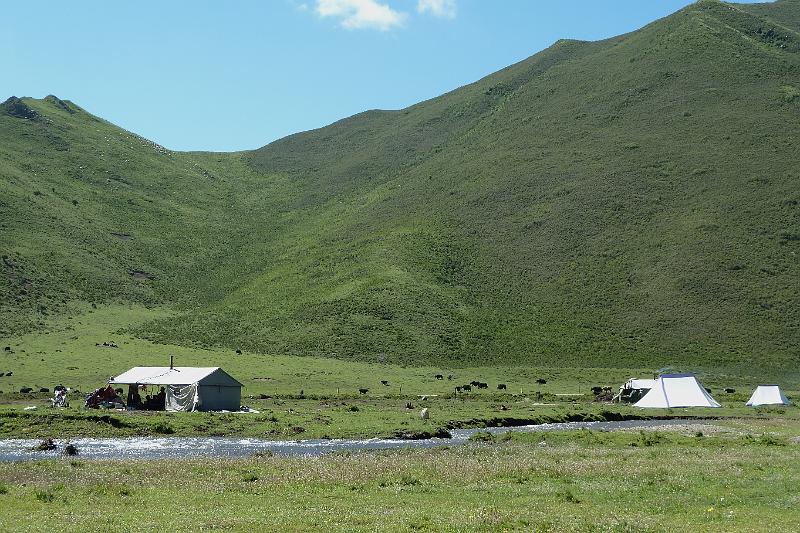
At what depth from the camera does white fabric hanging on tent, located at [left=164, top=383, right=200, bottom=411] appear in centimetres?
6175

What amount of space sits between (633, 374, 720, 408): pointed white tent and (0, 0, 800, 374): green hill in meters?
30.8

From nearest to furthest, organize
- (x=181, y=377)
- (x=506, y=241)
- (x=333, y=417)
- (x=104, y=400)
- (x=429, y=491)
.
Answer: (x=429, y=491) < (x=333, y=417) < (x=104, y=400) < (x=181, y=377) < (x=506, y=241)

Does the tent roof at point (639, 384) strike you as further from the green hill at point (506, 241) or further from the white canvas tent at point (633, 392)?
the green hill at point (506, 241)

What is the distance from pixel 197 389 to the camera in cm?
6156

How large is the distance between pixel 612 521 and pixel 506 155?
154 metres

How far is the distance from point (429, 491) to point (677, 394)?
47.9 metres

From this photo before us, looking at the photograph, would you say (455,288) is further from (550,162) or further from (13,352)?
(13,352)

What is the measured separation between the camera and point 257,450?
4284 centimetres

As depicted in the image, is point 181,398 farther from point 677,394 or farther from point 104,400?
point 677,394

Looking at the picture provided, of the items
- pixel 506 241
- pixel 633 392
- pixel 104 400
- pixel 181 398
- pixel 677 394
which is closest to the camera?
pixel 104 400

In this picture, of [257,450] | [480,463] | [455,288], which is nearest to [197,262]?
[455,288]

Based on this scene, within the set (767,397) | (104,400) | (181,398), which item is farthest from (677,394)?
(104,400)

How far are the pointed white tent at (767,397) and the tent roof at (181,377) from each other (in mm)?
41653

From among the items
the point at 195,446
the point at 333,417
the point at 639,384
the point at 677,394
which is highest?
the point at 639,384
